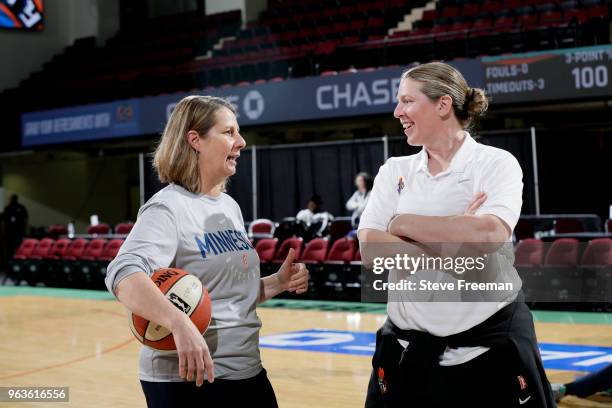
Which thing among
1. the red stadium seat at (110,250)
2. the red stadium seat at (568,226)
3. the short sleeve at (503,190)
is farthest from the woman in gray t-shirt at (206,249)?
the red stadium seat at (110,250)

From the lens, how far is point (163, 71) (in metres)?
20.1

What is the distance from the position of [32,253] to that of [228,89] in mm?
5105

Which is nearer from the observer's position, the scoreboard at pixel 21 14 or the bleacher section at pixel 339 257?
the bleacher section at pixel 339 257

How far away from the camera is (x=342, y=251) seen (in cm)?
1202

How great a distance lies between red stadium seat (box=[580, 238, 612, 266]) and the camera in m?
9.42

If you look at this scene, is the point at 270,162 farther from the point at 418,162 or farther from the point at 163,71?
the point at 418,162

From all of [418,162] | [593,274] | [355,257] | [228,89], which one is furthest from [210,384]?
[228,89]

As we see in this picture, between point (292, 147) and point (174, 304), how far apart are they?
543 inches

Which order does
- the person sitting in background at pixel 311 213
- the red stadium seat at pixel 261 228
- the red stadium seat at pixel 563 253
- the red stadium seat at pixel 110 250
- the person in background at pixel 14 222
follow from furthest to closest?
1. the person in background at pixel 14 222
2. the red stadium seat at pixel 110 250
3. the red stadium seat at pixel 261 228
4. the person sitting in background at pixel 311 213
5. the red stadium seat at pixel 563 253

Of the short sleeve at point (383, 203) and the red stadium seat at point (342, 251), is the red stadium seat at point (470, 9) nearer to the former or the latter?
the red stadium seat at point (342, 251)

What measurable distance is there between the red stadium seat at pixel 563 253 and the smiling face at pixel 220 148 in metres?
7.91

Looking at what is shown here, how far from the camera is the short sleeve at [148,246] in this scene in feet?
7.09

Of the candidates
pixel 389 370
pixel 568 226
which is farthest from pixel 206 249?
pixel 568 226

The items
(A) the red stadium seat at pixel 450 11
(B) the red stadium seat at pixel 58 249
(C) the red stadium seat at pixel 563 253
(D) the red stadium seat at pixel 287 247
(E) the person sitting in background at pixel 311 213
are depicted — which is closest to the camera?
(C) the red stadium seat at pixel 563 253
